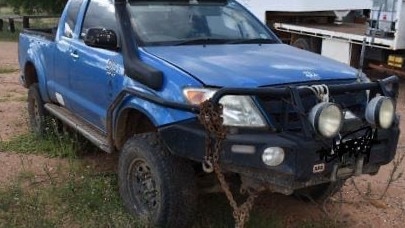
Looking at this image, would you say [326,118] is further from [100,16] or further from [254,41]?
[100,16]

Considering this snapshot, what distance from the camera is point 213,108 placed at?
3299mm

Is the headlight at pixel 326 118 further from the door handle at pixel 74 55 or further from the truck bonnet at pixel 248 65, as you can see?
the door handle at pixel 74 55

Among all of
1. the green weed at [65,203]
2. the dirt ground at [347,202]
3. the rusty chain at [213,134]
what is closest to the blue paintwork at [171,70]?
the rusty chain at [213,134]

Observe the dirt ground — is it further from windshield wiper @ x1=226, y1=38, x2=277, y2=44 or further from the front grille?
windshield wiper @ x1=226, y1=38, x2=277, y2=44

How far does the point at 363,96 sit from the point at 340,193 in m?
1.08

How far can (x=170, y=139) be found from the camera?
3584 millimetres

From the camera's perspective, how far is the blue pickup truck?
3.35 meters

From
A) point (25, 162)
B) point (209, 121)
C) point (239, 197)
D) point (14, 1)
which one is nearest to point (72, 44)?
point (25, 162)

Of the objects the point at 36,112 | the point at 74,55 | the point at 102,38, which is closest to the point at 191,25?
the point at 102,38

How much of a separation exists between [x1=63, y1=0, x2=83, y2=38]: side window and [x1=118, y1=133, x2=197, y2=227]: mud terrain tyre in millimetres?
1867

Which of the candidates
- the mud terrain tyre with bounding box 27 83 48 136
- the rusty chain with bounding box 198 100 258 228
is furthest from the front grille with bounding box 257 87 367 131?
the mud terrain tyre with bounding box 27 83 48 136

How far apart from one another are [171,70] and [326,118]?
1062 millimetres

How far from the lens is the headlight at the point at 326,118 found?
3.26 metres

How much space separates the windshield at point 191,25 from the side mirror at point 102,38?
0.20 m
